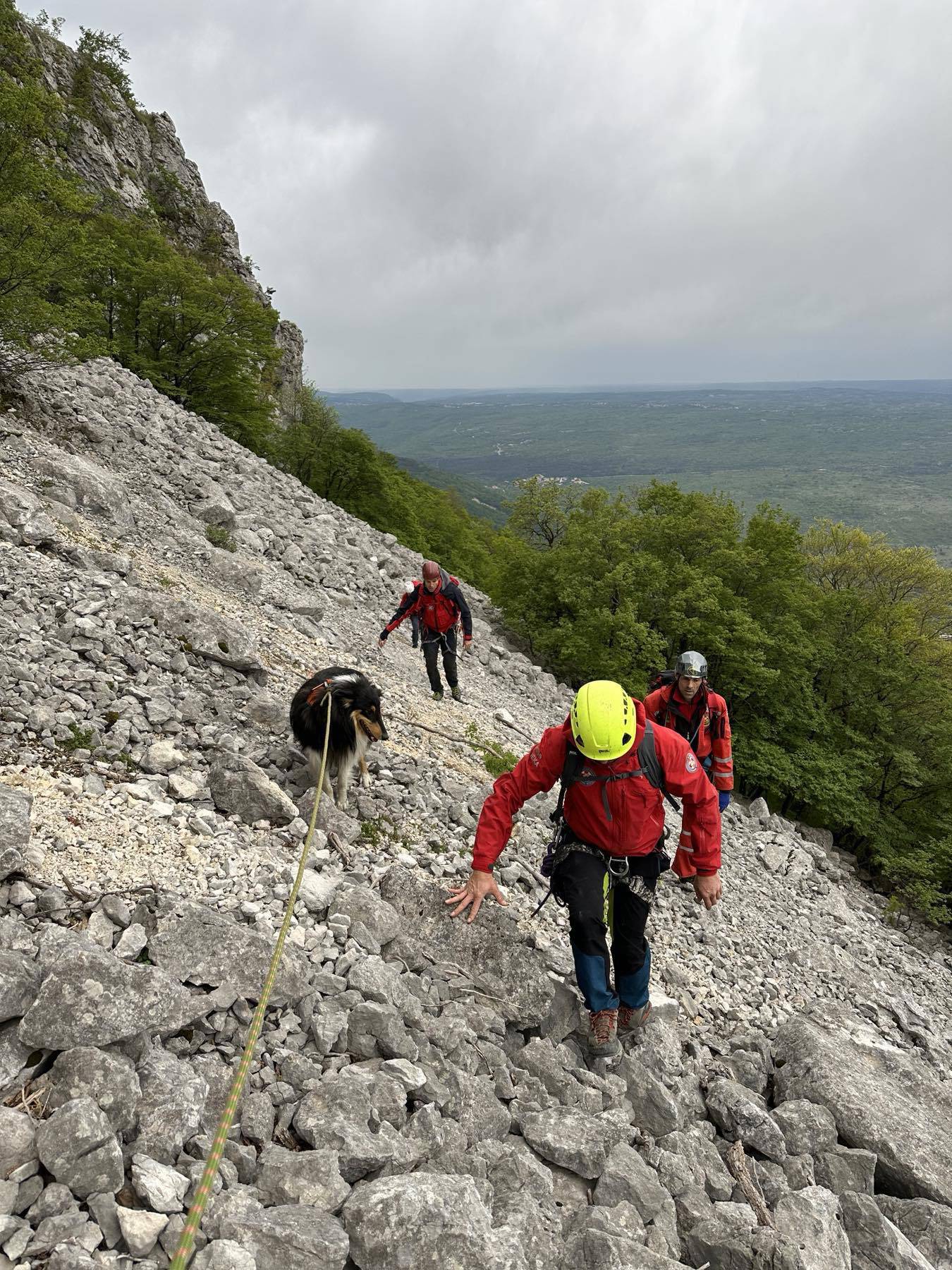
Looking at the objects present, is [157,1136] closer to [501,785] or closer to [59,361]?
[501,785]

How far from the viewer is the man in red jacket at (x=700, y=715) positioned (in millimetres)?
7316

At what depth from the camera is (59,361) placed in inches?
469

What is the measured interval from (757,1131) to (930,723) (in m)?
23.7

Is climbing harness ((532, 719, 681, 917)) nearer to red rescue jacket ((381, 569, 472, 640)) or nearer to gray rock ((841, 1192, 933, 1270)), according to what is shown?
gray rock ((841, 1192, 933, 1270))

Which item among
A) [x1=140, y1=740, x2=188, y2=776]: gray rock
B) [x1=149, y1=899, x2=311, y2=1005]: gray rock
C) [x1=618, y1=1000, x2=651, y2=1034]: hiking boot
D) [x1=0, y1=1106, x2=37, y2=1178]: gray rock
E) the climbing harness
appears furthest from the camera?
[x1=140, y1=740, x2=188, y2=776]: gray rock

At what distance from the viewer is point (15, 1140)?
2.31 meters

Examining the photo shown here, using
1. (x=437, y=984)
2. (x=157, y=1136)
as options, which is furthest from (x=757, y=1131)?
(x=157, y=1136)

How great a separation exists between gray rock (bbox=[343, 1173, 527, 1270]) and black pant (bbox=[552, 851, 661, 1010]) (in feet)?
6.04

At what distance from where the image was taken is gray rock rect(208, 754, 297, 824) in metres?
5.12

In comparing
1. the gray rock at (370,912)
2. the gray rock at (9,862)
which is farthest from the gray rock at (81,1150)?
the gray rock at (370,912)

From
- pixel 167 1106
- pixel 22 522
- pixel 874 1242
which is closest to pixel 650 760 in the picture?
pixel 874 1242

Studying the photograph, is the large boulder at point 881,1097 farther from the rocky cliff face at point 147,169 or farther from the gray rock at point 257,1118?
the rocky cliff face at point 147,169

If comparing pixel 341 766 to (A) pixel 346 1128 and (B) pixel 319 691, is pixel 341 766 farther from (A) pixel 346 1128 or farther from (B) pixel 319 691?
(A) pixel 346 1128

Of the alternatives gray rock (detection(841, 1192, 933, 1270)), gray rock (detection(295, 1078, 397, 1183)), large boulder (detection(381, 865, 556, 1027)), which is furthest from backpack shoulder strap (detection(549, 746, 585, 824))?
gray rock (detection(841, 1192, 933, 1270))
